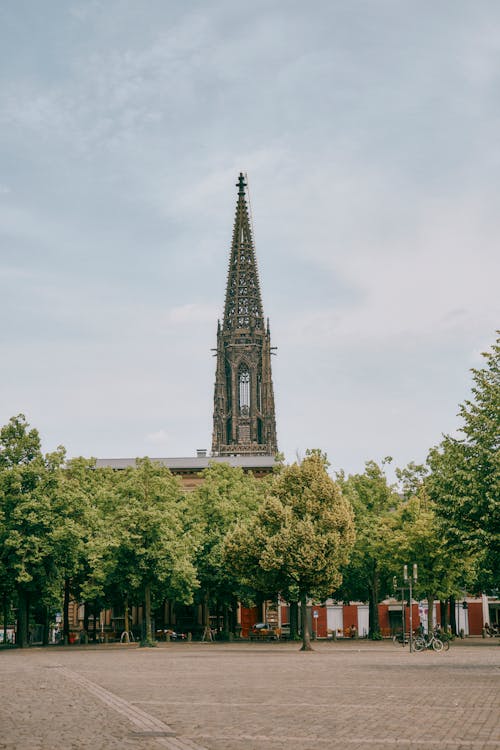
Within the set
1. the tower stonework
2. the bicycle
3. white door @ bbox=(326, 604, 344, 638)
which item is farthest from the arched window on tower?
the bicycle

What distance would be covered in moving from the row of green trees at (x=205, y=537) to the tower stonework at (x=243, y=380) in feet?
237

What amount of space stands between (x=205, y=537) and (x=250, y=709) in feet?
171

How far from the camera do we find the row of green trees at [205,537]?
55.4 m

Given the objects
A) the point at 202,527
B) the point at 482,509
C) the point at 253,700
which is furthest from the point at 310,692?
the point at 202,527

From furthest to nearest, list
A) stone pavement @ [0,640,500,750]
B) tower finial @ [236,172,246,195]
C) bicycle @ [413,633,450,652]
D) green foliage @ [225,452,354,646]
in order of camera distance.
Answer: tower finial @ [236,172,246,195], green foliage @ [225,452,354,646], bicycle @ [413,633,450,652], stone pavement @ [0,640,500,750]

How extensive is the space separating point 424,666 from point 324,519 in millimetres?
19931

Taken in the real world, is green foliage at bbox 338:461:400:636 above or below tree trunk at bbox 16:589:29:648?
above

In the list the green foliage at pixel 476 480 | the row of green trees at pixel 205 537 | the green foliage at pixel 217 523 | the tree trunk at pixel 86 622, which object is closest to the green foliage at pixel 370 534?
the row of green trees at pixel 205 537

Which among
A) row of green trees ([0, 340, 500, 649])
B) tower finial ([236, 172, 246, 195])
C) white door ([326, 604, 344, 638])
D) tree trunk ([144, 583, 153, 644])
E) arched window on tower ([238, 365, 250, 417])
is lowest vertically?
white door ([326, 604, 344, 638])

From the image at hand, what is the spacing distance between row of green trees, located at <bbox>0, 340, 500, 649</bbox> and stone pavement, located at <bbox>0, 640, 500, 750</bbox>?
63.9ft

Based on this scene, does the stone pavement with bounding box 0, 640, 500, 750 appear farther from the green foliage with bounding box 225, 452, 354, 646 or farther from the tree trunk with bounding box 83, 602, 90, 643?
the tree trunk with bounding box 83, 602, 90, 643

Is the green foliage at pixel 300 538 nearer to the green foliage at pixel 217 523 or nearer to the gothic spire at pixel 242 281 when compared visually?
the green foliage at pixel 217 523

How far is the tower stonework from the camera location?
150 metres

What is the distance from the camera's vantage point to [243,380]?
156 meters
